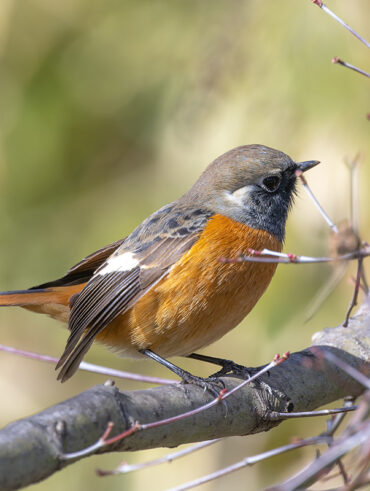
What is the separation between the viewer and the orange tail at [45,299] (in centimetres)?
443

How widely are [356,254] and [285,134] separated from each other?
2.81 m

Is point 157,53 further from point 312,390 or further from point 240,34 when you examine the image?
point 312,390

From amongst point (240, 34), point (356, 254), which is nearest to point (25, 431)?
point (356, 254)

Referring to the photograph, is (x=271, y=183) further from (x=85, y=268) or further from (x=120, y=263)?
(x=85, y=268)

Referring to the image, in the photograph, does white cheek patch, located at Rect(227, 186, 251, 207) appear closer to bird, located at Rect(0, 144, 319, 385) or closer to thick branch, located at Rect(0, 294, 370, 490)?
bird, located at Rect(0, 144, 319, 385)

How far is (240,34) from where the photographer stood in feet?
16.7

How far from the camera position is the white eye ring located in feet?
14.4

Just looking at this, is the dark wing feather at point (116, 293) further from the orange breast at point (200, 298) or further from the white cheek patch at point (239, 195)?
the white cheek patch at point (239, 195)

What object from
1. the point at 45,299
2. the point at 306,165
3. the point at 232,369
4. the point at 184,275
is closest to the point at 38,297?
the point at 45,299

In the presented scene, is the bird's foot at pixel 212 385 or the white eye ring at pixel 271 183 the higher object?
the white eye ring at pixel 271 183

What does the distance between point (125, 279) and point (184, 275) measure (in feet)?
1.32

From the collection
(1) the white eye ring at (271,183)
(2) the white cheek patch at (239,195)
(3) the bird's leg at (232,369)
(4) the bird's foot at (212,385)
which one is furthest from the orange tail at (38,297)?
(1) the white eye ring at (271,183)

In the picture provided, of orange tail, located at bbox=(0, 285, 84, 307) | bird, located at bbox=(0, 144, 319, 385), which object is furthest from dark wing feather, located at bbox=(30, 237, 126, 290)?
orange tail, located at bbox=(0, 285, 84, 307)

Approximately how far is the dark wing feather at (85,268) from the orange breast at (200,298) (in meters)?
0.58
